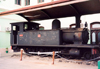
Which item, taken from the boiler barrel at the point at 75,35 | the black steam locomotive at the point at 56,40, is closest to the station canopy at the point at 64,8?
the black steam locomotive at the point at 56,40

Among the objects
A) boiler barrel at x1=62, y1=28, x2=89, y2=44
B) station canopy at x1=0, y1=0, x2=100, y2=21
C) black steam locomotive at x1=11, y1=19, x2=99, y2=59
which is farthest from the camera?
boiler barrel at x1=62, y1=28, x2=89, y2=44

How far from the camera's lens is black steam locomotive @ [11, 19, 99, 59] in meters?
7.80

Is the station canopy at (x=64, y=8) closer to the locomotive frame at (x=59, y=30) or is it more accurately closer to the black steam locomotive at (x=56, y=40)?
the locomotive frame at (x=59, y=30)

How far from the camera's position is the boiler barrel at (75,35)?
812 cm

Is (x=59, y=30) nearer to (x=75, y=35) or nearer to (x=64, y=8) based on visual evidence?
(x=75, y=35)

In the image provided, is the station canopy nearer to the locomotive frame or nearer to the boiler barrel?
the locomotive frame

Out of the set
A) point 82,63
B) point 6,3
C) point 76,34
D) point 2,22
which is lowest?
point 82,63

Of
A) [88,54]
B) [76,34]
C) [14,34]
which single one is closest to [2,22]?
[14,34]

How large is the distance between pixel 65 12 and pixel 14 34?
449 centimetres

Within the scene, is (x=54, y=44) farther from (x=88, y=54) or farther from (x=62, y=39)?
(x=88, y=54)

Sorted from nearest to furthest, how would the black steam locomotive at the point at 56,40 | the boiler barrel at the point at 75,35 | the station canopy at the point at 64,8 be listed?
the station canopy at the point at 64,8, the black steam locomotive at the point at 56,40, the boiler barrel at the point at 75,35

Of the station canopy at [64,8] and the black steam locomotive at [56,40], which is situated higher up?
the station canopy at [64,8]

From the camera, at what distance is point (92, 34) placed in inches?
458

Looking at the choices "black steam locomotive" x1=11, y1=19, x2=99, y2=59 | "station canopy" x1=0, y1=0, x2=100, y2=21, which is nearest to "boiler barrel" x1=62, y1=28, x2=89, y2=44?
"black steam locomotive" x1=11, y1=19, x2=99, y2=59
